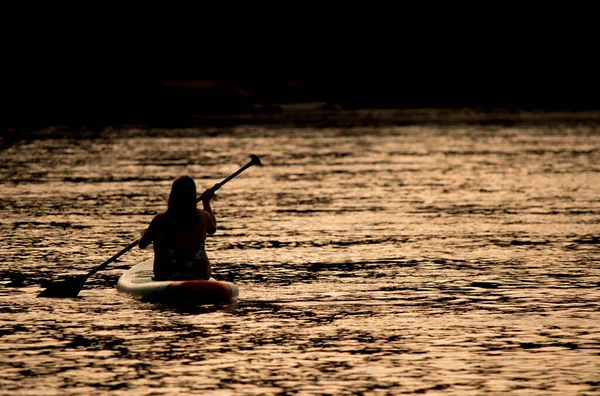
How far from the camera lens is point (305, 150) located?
50906 mm

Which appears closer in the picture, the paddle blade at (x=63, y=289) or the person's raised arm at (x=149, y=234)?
the person's raised arm at (x=149, y=234)

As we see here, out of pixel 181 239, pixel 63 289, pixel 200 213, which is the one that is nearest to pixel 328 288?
pixel 200 213

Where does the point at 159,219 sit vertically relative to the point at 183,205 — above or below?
below

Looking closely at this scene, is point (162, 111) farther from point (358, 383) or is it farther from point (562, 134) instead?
point (358, 383)

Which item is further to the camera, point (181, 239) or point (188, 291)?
point (181, 239)

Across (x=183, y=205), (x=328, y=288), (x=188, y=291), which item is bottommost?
(x=328, y=288)

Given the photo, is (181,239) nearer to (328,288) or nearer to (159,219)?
(159,219)

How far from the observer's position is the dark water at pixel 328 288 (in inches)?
467

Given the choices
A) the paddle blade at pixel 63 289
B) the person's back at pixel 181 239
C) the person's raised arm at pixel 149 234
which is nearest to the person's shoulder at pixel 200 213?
the person's back at pixel 181 239

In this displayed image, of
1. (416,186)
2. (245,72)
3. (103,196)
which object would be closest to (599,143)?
(416,186)

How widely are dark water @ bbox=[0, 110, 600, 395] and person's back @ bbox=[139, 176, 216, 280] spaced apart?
58cm

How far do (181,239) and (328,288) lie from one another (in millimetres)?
1726

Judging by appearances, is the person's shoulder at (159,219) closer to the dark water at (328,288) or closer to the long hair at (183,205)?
the long hair at (183,205)

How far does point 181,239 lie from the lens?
15.6 metres
